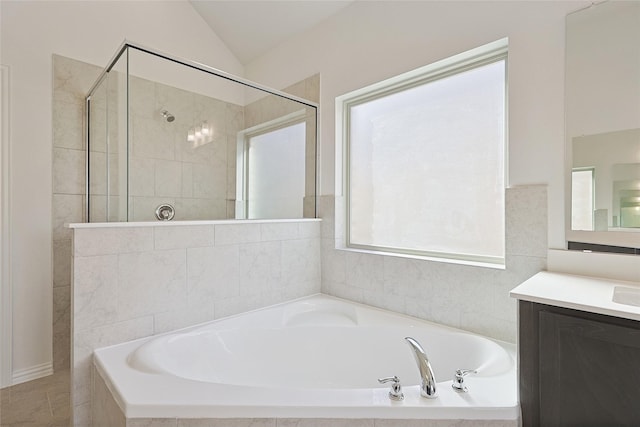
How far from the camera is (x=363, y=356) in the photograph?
194 cm

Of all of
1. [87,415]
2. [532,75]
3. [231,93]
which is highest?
[231,93]

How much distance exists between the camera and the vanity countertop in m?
0.99

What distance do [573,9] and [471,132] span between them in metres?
0.68

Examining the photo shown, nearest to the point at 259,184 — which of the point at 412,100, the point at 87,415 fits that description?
the point at 412,100

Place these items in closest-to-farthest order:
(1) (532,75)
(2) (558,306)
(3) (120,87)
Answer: (2) (558,306) < (1) (532,75) < (3) (120,87)

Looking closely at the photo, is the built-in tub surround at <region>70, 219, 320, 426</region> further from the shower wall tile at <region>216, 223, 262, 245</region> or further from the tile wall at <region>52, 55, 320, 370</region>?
the tile wall at <region>52, 55, 320, 370</region>

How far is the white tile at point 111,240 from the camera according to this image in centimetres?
154

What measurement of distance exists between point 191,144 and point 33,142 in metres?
1.08

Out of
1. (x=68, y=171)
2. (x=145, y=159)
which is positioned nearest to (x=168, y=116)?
(x=145, y=159)

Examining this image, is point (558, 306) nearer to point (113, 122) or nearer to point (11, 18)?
point (113, 122)

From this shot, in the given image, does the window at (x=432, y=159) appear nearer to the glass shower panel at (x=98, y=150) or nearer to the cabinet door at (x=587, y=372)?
the cabinet door at (x=587, y=372)

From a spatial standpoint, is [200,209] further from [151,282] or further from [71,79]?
[71,79]

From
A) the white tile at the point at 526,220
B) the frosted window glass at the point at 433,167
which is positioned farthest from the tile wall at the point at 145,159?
the white tile at the point at 526,220

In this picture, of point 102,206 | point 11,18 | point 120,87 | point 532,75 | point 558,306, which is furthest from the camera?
point 11,18
